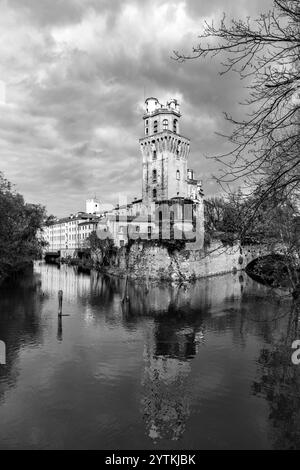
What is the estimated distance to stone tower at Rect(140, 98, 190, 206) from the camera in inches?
3105

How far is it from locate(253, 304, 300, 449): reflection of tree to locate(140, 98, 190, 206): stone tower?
6039 centimetres

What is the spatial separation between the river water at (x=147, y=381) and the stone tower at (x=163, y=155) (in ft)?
169

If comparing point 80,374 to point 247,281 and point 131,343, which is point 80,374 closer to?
point 131,343

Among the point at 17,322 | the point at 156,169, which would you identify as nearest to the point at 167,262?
the point at 17,322

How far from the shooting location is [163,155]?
79375mm

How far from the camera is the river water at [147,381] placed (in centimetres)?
1162

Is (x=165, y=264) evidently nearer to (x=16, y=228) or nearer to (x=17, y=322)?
(x=16, y=228)

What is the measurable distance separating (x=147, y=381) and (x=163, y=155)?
67640 mm

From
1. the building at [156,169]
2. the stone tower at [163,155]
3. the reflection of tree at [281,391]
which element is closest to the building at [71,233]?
the building at [156,169]

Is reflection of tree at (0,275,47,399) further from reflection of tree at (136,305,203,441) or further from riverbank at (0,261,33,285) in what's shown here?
reflection of tree at (136,305,203,441)

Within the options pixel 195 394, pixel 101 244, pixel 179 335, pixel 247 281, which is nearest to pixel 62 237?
pixel 101 244

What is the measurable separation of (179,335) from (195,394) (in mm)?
8915

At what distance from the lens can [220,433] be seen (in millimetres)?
11648
